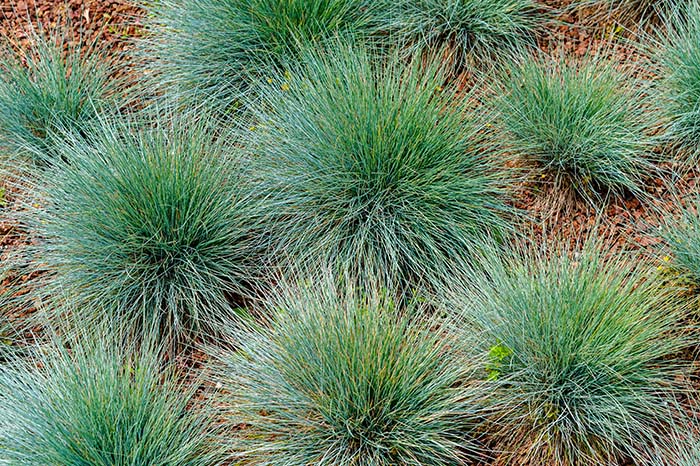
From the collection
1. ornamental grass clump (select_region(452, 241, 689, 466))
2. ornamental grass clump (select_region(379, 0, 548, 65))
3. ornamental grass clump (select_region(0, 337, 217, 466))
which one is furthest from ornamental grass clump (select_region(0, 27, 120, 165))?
ornamental grass clump (select_region(452, 241, 689, 466))

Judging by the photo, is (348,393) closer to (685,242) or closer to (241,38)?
(685,242)

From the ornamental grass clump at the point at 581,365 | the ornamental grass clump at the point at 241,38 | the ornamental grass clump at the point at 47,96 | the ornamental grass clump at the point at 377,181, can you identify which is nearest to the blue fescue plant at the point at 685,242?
the ornamental grass clump at the point at 581,365

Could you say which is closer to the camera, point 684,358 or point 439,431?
point 439,431

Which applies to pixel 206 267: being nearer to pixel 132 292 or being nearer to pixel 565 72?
pixel 132 292

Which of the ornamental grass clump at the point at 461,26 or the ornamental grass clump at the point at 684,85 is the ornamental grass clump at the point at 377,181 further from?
the ornamental grass clump at the point at 684,85

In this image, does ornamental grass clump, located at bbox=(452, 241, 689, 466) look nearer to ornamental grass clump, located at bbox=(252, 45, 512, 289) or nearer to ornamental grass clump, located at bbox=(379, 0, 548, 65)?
ornamental grass clump, located at bbox=(252, 45, 512, 289)

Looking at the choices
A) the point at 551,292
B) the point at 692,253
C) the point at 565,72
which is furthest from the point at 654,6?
the point at 551,292

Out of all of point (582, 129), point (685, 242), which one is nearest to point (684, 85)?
point (582, 129)
